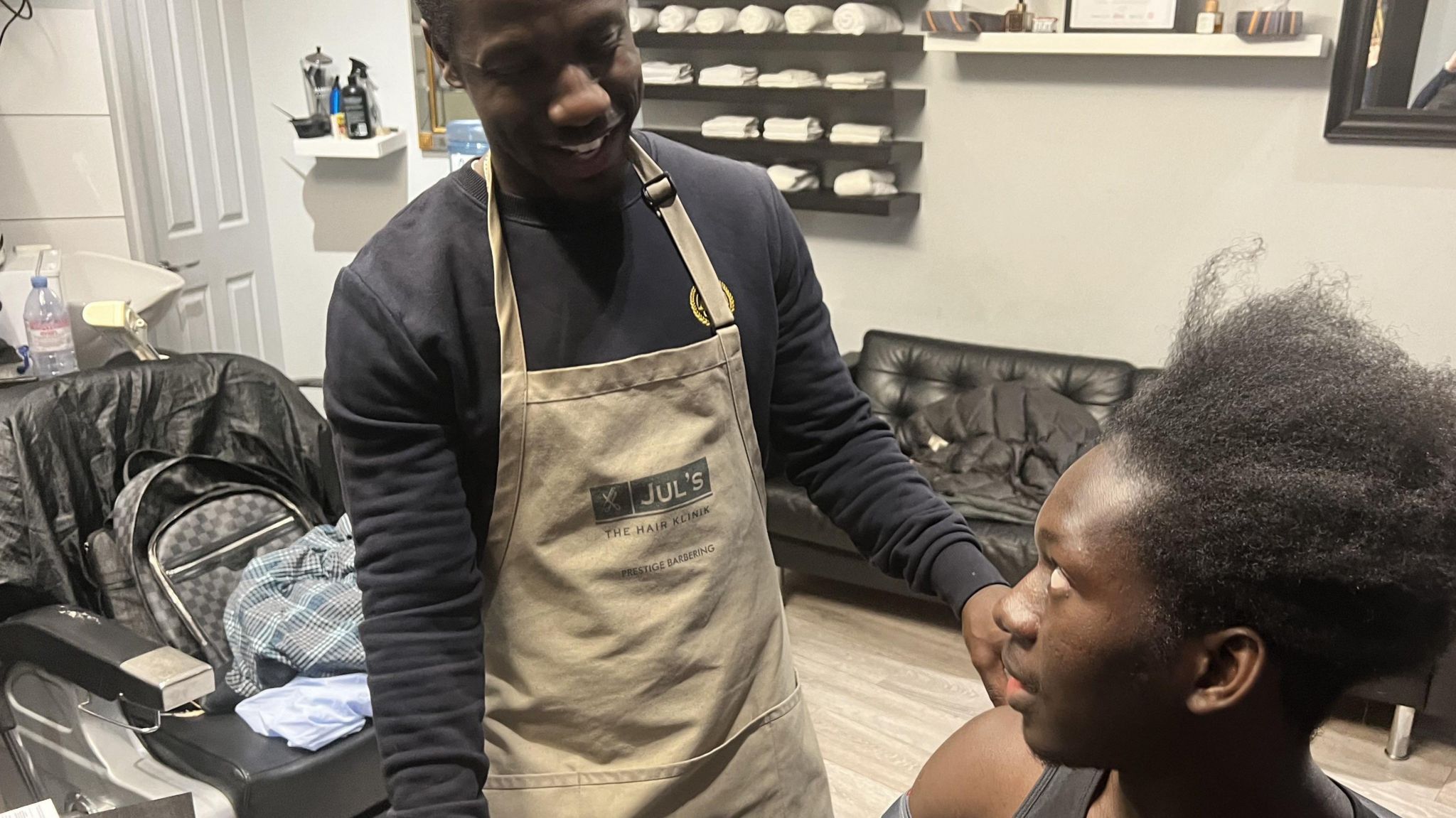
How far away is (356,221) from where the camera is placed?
377 cm

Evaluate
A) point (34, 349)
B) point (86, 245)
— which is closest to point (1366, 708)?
point (34, 349)

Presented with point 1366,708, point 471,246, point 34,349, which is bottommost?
point 1366,708

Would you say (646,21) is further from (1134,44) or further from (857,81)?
(1134,44)

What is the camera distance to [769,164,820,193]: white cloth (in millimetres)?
3258

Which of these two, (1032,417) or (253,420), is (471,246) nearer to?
(253,420)

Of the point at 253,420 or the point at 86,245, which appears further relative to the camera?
the point at 86,245

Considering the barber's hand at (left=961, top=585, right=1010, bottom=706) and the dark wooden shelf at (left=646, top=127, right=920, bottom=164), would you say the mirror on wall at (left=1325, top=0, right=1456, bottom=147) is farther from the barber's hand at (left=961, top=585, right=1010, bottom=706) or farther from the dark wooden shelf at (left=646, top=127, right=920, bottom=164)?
the barber's hand at (left=961, top=585, right=1010, bottom=706)

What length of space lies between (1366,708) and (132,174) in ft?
11.5

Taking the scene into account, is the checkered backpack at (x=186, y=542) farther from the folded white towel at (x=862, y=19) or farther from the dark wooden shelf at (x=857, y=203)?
the folded white towel at (x=862, y=19)

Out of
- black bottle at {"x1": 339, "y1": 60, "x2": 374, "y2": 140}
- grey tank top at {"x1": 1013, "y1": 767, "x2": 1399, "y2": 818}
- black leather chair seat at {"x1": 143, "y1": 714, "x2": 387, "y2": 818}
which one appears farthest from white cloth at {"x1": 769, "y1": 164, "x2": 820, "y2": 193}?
grey tank top at {"x1": 1013, "y1": 767, "x2": 1399, "y2": 818}

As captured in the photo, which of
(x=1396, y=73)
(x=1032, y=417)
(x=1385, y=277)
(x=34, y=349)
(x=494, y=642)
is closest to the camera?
(x=494, y=642)

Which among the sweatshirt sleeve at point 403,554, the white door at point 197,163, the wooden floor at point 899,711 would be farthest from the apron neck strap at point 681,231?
the white door at point 197,163

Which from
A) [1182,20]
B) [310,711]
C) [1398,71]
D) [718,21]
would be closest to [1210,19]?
[1182,20]

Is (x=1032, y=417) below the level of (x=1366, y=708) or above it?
above
